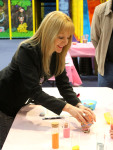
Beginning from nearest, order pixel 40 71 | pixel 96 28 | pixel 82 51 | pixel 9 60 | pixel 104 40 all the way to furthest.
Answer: pixel 40 71
pixel 104 40
pixel 96 28
pixel 82 51
pixel 9 60

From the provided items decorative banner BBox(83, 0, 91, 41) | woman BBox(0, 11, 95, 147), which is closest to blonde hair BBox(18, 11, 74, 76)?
woman BBox(0, 11, 95, 147)

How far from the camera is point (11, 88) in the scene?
182 cm

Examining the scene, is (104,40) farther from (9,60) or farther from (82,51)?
(9,60)

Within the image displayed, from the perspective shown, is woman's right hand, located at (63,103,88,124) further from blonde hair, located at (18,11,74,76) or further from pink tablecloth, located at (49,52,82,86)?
pink tablecloth, located at (49,52,82,86)

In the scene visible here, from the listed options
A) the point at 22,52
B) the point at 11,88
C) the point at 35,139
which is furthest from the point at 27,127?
the point at 22,52

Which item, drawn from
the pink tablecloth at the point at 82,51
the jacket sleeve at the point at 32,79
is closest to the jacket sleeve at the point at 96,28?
the jacket sleeve at the point at 32,79

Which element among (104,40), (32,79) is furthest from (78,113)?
(104,40)

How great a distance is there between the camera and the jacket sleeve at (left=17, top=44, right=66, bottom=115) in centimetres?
166

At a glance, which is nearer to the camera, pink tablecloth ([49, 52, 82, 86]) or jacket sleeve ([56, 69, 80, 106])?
jacket sleeve ([56, 69, 80, 106])

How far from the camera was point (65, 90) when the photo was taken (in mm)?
1979

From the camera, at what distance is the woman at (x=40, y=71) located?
1.62 meters

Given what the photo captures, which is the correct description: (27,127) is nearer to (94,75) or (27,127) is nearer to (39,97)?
(39,97)

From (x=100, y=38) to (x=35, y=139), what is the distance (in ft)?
5.40

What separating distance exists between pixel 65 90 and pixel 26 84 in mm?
406
